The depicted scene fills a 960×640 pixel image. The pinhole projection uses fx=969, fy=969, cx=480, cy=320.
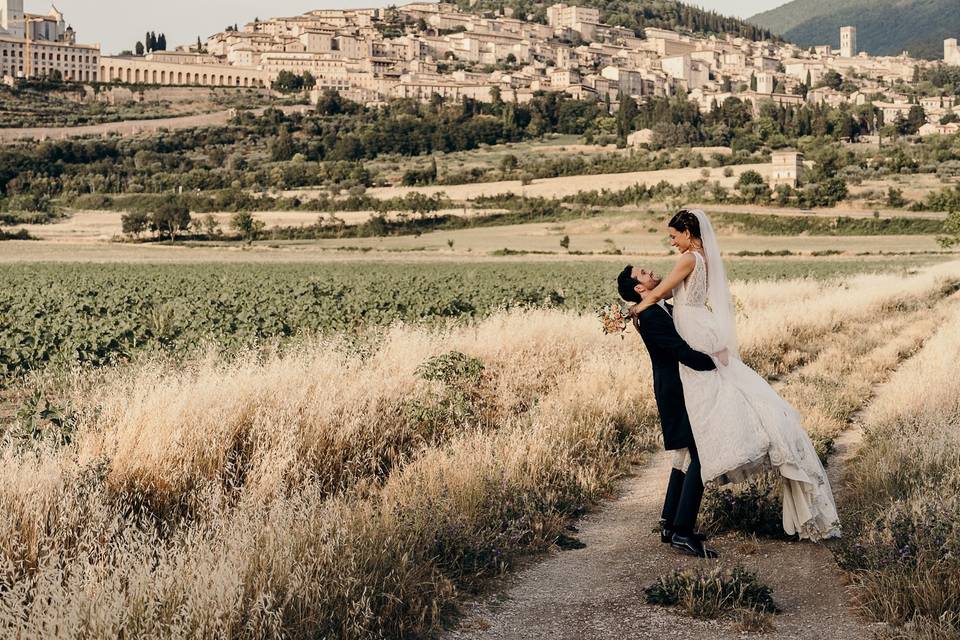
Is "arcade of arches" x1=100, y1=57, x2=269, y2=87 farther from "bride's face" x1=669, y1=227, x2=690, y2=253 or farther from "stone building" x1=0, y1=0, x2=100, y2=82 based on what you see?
"bride's face" x1=669, y1=227, x2=690, y2=253

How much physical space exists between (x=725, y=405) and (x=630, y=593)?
1.38m

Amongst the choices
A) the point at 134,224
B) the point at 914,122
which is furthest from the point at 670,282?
the point at 914,122

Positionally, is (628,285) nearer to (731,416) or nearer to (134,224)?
(731,416)

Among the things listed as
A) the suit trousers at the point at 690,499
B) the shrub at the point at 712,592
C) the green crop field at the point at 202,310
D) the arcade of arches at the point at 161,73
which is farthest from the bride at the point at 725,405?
the arcade of arches at the point at 161,73

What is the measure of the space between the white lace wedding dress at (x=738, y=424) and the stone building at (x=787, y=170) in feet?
295

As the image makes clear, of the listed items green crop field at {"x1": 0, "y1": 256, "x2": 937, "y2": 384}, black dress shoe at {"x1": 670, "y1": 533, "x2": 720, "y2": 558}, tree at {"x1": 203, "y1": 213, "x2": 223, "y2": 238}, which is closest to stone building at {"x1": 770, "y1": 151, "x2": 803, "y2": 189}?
tree at {"x1": 203, "y1": 213, "x2": 223, "y2": 238}

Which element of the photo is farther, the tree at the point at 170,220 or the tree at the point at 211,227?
the tree at the point at 211,227

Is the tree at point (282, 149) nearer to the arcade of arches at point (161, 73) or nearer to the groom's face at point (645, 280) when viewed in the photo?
the arcade of arches at point (161, 73)

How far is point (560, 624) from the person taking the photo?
5.42 m

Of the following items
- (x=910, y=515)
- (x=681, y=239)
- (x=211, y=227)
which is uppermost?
(x=211, y=227)

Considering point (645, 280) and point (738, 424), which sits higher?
point (645, 280)

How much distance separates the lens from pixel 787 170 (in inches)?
3752

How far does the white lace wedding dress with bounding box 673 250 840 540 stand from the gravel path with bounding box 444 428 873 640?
16.4 inches

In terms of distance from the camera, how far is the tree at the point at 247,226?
73875 millimetres
